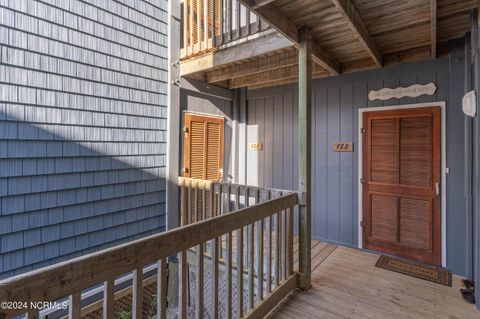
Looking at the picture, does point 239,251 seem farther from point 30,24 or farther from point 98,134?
point 30,24

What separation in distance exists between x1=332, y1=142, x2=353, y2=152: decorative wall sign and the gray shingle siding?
2.55m

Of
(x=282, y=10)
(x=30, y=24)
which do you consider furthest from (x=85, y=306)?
(x=282, y=10)

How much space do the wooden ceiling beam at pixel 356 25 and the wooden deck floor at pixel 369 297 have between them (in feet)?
8.52

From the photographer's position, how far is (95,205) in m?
3.12

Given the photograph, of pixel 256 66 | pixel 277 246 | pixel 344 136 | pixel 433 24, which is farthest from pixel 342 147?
pixel 277 246

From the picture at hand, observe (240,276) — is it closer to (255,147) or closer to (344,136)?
(344,136)

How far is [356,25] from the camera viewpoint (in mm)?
2578

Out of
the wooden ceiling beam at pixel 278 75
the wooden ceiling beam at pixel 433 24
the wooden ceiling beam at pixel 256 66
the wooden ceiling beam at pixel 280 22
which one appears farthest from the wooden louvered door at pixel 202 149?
the wooden ceiling beam at pixel 433 24

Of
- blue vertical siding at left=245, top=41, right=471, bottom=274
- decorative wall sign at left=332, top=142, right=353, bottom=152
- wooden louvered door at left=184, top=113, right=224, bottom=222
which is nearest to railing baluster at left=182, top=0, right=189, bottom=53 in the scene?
wooden louvered door at left=184, top=113, right=224, bottom=222

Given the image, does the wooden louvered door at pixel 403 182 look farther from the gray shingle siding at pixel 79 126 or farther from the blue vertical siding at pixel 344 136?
the gray shingle siding at pixel 79 126

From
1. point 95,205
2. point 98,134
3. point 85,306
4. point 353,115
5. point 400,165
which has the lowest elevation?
point 85,306

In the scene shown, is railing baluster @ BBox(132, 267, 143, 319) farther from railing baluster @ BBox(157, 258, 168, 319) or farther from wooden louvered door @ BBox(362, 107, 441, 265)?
wooden louvered door @ BBox(362, 107, 441, 265)

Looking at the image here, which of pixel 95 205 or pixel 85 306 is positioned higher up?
pixel 95 205

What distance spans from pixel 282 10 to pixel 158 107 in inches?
83.4
